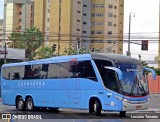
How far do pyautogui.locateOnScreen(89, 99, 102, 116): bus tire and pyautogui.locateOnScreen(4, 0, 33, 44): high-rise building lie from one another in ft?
431

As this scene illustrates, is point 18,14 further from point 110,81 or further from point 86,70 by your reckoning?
point 110,81

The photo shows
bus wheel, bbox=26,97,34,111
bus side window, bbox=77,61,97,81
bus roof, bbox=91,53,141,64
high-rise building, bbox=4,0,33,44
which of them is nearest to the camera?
bus roof, bbox=91,53,141,64

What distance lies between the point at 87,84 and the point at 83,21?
10174cm

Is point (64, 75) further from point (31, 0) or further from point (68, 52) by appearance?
point (31, 0)

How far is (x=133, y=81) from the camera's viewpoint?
65.4 ft

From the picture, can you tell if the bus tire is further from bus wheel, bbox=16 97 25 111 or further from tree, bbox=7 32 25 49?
tree, bbox=7 32 25 49

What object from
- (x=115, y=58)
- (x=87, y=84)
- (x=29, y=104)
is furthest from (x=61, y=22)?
(x=115, y=58)

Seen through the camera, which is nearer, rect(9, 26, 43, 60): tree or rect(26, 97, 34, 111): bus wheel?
rect(26, 97, 34, 111): bus wheel

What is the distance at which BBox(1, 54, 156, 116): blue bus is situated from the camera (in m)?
19.6

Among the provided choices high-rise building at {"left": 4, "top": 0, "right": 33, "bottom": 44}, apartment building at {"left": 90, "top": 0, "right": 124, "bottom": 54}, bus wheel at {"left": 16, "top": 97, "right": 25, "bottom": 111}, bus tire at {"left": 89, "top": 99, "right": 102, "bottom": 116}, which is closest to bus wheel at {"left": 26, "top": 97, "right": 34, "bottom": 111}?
bus wheel at {"left": 16, "top": 97, "right": 25, "bottom": 111}

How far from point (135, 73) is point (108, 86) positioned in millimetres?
1530

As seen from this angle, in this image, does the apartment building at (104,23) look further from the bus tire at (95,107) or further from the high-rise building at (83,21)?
the bus tire at (95,107)

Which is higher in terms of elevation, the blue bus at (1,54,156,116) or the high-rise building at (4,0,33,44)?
the high-rise building at (4,0,33,44)

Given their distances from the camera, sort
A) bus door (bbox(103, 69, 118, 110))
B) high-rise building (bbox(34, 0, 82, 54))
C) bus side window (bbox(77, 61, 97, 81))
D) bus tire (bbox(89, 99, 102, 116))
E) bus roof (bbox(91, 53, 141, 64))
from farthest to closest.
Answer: high-rise building (bbox(34, 0, 82, 54))
bus side window (bbox(77, 61, 97, 81))
bus roof (bbox(91, 53, 141, 64))
bus tire (bbox(89, 99, 102, 116))
bus door (bbox(103, 69, 118, 110))
